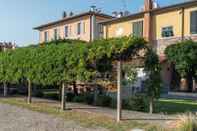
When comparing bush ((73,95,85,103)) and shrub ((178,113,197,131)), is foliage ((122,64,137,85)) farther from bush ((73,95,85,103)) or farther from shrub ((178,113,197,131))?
shrub ((178,113,197,131))

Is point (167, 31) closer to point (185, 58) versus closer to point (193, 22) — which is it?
point (193, 22)

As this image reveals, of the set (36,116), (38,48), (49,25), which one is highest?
(49,25)

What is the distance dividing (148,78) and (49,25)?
4667 centimetres

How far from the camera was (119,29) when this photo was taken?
46.2m

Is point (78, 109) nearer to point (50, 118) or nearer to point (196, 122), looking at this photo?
point (50, 118)

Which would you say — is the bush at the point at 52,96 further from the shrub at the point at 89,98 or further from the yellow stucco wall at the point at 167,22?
the yellow stucco wall at the point at 167,22

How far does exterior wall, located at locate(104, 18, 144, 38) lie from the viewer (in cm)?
4443

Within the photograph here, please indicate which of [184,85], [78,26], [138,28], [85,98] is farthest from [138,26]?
[85,98]

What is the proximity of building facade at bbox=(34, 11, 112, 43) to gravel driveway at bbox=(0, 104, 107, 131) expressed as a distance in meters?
34.3

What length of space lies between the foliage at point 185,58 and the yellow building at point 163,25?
5.54 feet

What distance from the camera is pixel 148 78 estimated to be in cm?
1538

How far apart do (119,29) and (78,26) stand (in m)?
10.2

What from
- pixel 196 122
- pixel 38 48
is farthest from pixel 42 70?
pixel 196 122

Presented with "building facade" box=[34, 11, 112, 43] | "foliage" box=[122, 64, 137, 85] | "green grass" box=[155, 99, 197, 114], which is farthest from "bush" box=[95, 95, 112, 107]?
"building facade" box=[34, 11, 112, 43]
